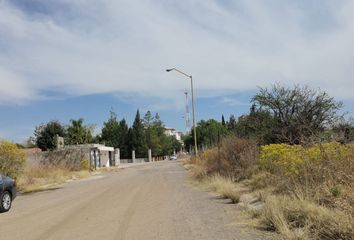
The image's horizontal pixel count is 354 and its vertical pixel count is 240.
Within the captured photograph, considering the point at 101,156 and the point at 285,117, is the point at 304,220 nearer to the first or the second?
the point at 285,117

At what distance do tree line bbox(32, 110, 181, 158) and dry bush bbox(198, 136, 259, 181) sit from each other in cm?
6995

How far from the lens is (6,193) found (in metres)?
17.5

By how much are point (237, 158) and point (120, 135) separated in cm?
10101

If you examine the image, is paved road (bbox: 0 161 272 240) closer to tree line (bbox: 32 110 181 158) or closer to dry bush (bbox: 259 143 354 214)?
dry bush (bbox: 259 143 354 214)

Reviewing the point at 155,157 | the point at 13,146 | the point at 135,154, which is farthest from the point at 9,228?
the point at 155,157

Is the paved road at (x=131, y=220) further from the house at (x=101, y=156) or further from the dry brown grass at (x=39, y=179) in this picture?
the house at (x=101, y=156)

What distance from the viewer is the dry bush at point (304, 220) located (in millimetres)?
7914

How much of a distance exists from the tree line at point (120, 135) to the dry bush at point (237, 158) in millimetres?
69950

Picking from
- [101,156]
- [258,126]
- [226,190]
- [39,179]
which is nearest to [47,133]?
[101,156]

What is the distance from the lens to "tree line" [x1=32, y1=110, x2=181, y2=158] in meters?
92.1

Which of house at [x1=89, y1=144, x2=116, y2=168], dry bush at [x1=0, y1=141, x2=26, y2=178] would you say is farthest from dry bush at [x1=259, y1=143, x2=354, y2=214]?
house at [x1=89, y1=144, x2=116, y2=168]

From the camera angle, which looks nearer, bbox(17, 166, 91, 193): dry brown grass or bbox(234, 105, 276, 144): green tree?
bbox(234, 105, 276, 144): green tree

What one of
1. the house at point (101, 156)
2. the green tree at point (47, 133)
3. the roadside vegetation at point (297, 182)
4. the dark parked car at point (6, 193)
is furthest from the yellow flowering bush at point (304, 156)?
the green tree at point (47, 133)

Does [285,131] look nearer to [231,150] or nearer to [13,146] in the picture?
[231,150]
